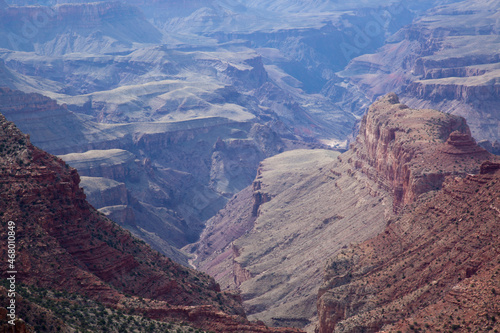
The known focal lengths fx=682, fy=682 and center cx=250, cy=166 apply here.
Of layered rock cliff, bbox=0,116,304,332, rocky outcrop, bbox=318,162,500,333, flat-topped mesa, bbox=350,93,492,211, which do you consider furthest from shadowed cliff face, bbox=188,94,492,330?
layered rock cliff, bbox=0,116,304,332

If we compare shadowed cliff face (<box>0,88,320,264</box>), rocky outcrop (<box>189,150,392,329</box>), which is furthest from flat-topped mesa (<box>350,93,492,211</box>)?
shadowed cliff face (<box>0,88,320,264</box>)

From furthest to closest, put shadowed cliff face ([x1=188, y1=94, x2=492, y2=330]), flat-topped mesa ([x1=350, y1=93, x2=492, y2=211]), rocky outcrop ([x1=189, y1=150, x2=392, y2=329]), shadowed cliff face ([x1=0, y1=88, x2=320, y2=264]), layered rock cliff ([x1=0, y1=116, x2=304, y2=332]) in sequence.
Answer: shadowed cliff face ([x1=0, y1=88, x2=320, y2=264])
rocky outcrop ([x1=189, y1=150, x2=392, y2=329])
shadowed cliff face ([x1=188, y1=94, x2=492, y2=330])
flat-topped mesa ([x1=350, y1=93, x2=492, y2=211])
layered rock cliff ([x1=0, y1=116, x2=304, y2=332])

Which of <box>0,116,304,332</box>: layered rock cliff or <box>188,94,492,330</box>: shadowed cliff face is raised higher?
<box>0,116,304,332</box>: layered rock cliff

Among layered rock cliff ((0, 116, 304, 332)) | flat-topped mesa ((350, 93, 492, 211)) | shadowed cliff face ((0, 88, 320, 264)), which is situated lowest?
shadowed cliff face ((0, 88, 320, 264))

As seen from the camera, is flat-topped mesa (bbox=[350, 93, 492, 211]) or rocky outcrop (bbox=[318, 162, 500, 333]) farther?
flat-topped mesa (bbox=[350, 93, 492, 211])

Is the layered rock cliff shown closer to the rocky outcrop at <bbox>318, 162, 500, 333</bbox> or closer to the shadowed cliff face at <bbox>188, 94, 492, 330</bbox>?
the rocky outcrop at <bbox>318, 162, 500, 333</bbox>

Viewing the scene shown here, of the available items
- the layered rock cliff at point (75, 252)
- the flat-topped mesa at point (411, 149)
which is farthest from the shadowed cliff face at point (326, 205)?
the layered rock cliff at point (75, 252)

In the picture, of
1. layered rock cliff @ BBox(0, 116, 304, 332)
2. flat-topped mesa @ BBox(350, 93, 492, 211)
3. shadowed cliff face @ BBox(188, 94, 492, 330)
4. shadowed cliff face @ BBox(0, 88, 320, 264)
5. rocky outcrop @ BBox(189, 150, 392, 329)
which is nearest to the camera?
layered rock cliff @ BBox(0, 116, 304, 332)

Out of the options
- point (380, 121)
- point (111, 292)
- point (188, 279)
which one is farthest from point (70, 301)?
point (380, 121)
